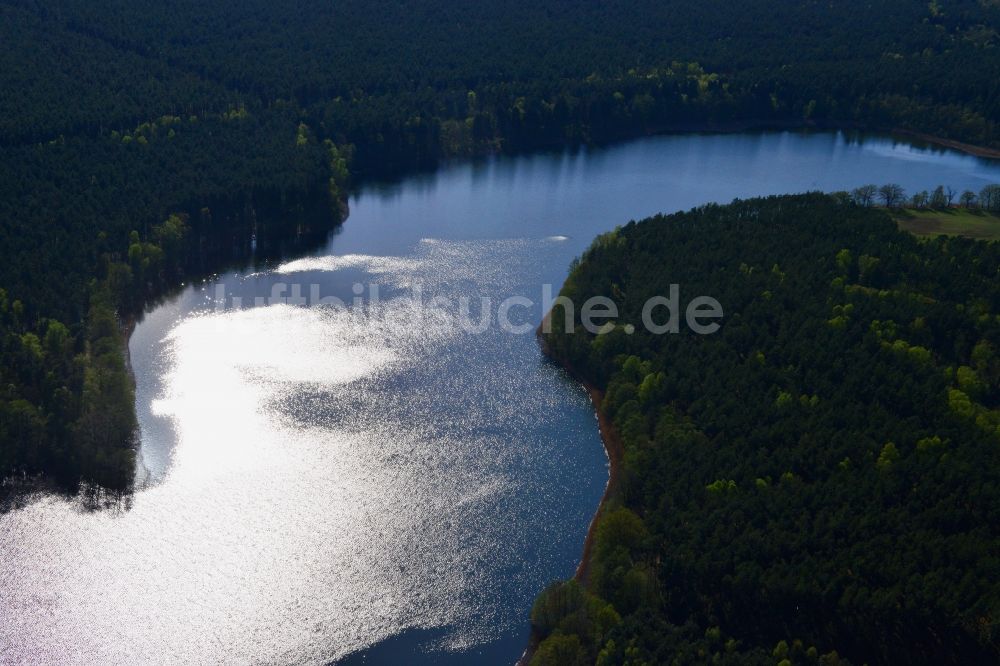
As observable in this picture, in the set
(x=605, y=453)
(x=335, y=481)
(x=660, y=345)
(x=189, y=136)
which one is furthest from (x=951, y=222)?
(x=189, y=136)

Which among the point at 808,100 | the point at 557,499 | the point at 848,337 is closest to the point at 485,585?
the point at 557,499

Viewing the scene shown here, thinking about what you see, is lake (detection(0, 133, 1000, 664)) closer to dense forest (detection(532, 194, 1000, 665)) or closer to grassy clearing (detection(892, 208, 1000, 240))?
dense forest (detection(532, 194, 1000, 665))

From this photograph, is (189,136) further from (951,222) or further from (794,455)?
(951,222)

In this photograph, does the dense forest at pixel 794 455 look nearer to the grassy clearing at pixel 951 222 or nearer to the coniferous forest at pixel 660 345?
the coniferous forest at pixel 660 345

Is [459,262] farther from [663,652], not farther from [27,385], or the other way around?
[663,652]

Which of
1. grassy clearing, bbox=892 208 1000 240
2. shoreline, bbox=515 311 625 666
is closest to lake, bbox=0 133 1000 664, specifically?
shoreline, bbox=515 311 625 666

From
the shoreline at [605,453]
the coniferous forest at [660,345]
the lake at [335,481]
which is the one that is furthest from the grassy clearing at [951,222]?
the shoreline at [605,453]

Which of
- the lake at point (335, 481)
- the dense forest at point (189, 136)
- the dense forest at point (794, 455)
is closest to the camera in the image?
the dense forest at point (794, 455)
